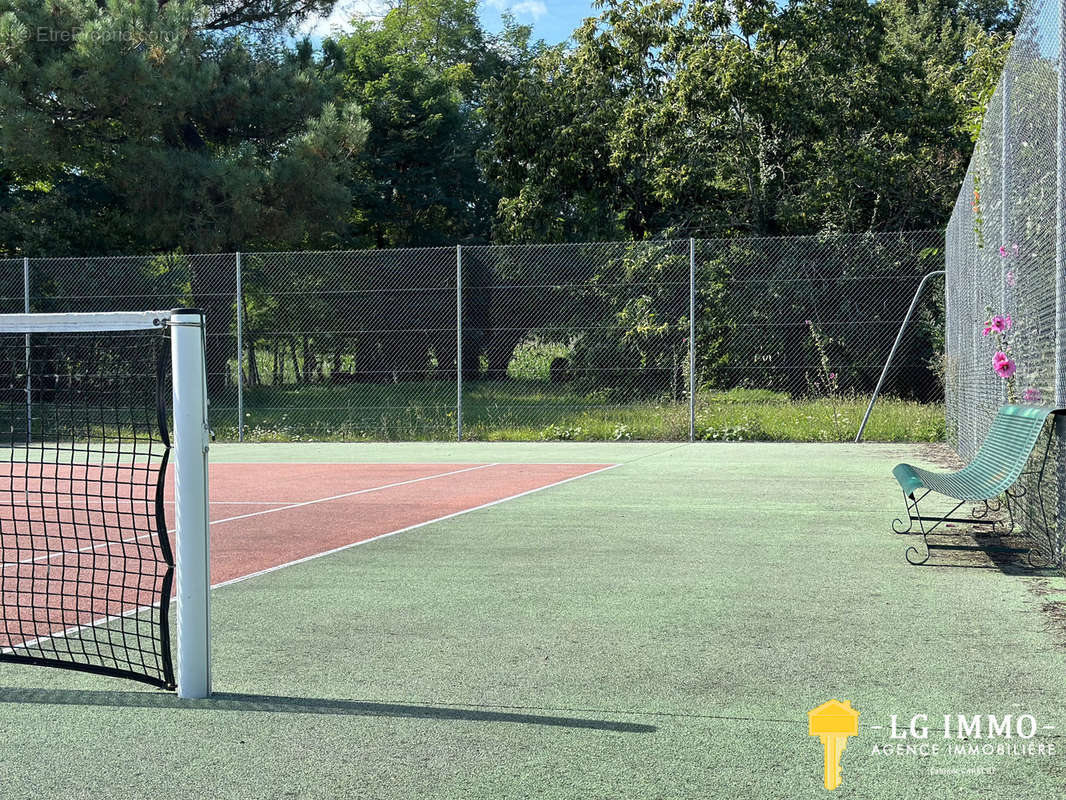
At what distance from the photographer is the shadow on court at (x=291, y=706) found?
3.50m

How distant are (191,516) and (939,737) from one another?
7.70 feet

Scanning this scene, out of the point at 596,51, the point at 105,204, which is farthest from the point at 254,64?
the point at 596,51

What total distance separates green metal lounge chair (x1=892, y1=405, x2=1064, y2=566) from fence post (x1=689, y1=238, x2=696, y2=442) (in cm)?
754

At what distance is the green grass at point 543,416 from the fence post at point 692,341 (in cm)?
15

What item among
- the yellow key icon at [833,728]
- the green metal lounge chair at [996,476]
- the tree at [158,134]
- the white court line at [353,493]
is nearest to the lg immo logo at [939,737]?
the yellow key icon at [833,728]

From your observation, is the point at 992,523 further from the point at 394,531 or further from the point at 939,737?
the point at 939,737

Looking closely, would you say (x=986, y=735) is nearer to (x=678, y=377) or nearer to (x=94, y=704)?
(x=94, y=704)

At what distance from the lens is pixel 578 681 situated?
12.9 ft

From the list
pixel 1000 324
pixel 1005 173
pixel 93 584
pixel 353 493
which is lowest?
pixel 353 493

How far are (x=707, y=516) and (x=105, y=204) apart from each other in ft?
61.6

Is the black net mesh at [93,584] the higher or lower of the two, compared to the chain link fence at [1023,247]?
lower

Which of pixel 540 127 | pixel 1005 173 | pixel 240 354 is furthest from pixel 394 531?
pixel 540 127

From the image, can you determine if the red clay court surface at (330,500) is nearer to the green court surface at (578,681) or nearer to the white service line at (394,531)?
the white service line at (394,531)

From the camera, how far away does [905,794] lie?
2896 mm
